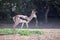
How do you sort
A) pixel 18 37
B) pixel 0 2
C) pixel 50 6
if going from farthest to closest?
pixel 50 6 → pixel 0 2 → pixel 18 37

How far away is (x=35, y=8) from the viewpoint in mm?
15875

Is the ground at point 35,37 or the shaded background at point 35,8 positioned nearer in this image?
the ground at point 35,37

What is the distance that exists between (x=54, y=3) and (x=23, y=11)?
2.23 metres

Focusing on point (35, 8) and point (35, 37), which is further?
point (35, 8)

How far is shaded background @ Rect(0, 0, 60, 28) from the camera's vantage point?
50.0 feet

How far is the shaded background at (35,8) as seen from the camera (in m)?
15.2

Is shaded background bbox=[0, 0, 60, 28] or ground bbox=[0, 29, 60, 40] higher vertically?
shaded background bbox=[0, 0, 60, 28]

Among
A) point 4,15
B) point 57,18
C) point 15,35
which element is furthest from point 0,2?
point 15,35

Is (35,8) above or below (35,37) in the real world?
above

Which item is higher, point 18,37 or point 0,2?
point 0,2

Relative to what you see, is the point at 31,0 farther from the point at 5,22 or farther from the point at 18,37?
the point at 18,37

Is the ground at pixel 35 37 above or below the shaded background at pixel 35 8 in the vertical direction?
below

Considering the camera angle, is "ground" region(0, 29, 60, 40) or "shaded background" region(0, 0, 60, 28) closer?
"ground" region(0, 29, 60, 40)

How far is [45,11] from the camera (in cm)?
1641
